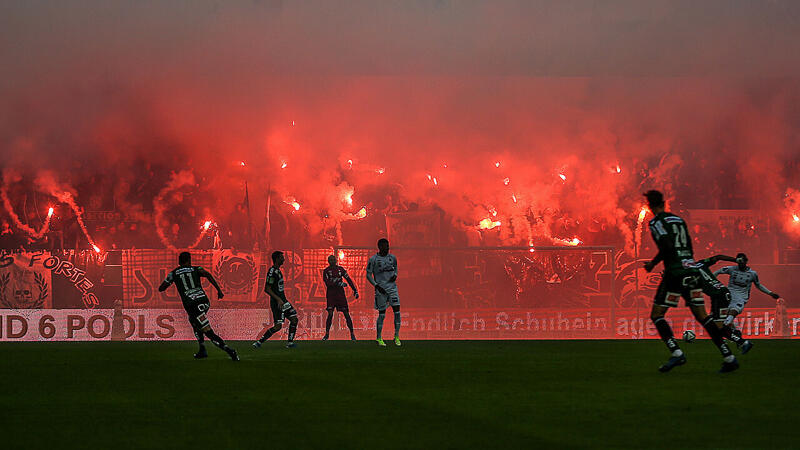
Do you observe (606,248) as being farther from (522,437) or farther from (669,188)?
(669,188)

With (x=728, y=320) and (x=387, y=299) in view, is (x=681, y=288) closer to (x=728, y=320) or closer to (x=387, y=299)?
(x=728, y=320)

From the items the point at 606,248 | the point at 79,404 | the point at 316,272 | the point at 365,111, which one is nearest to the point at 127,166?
the point at 365,111

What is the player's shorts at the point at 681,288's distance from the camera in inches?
425

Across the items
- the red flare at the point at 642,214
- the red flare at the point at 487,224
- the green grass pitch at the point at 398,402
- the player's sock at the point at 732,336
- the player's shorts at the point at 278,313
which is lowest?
the green grass pitch at the point at 398,402

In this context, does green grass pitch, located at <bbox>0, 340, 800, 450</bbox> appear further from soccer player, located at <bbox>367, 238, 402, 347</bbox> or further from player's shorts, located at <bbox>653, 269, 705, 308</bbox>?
soccer player, located at <bbox>367, 238, 402, 347</bbox>

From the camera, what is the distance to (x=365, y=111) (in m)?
56.0

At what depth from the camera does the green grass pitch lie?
6.48 m

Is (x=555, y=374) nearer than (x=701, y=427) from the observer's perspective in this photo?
No

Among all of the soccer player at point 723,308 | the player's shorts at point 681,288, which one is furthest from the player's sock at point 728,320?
the player's shorts at point 681,288

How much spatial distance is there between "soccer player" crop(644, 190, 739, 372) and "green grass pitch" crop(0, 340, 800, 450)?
1.82 ft

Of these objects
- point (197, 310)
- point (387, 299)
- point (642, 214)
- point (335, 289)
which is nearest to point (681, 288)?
point (197, 310)

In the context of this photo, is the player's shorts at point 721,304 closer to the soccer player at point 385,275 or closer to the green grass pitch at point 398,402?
the green grass pitch at point 398,402

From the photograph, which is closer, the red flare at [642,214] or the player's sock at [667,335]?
the player's sock at [667,335]

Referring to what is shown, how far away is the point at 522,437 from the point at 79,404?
173 inches
